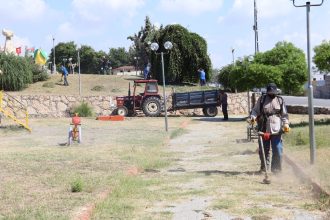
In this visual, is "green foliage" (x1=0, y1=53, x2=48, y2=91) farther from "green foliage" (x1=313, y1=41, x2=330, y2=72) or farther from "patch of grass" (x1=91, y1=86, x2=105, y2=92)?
"green foliage" (x1=313, y1=41, x2=330, y2=72)

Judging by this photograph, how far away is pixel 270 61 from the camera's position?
25984 millimetres

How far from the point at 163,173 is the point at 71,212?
158 inches

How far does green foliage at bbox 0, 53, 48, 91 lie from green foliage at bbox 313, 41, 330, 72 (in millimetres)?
22149

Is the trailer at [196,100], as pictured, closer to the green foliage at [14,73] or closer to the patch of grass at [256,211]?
the green foliage at [14,73]

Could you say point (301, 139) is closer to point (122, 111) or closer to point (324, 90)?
point (122, 111)

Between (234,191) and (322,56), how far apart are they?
1045 centimetres

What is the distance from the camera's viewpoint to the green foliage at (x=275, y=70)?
82.1 feet

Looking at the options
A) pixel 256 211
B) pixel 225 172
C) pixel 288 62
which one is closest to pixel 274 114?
pixel 225 172

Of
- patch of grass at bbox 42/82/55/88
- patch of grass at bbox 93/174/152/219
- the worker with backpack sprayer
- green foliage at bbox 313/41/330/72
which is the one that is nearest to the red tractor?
patch of grass at bbox 42/82/55/88

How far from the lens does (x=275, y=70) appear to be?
24891 millimetres

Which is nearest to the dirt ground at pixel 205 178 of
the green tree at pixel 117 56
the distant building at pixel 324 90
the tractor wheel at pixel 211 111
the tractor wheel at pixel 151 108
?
the tractor wheel at pixel 151 108

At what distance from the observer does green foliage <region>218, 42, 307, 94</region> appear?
25.0 metres

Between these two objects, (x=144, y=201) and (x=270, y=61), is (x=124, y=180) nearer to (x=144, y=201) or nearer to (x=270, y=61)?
(x=144, y=201)

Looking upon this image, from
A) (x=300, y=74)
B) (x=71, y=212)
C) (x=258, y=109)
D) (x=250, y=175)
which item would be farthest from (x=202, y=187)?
(x=300, y=74)
